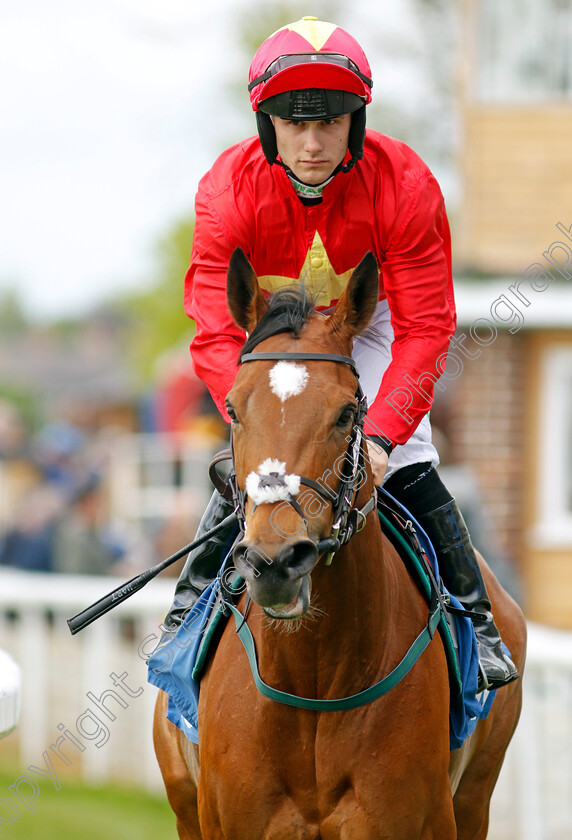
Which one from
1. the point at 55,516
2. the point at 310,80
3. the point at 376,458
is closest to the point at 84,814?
the point at 55,516

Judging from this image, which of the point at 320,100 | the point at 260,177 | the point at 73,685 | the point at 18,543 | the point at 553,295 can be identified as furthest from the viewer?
the point at 553,295

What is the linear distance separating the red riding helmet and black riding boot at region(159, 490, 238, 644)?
126 centimetres

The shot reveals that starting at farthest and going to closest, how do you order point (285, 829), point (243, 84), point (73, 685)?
1. point (243, 84)
2. point (73, 685)
3. point (285, 829)

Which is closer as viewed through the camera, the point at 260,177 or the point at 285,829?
the point at 285,829

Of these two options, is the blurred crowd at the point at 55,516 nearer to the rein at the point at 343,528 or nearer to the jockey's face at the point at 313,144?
the rein at the point at 343,528

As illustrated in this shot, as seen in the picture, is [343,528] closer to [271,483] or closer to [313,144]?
[271,483]

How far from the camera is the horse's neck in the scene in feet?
10.7

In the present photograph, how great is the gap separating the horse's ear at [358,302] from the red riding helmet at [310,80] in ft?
1.86

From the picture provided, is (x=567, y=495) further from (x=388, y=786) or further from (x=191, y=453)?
(x=388, y=786)

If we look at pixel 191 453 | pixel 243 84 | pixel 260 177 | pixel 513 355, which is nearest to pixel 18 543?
pixel 191 453

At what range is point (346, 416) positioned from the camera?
300cm

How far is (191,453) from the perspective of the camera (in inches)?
443

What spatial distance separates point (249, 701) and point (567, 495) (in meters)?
8.78

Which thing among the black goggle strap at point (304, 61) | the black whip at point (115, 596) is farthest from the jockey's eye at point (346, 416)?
the black goggle strap at point (304, 61)
